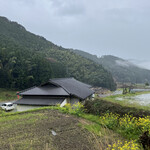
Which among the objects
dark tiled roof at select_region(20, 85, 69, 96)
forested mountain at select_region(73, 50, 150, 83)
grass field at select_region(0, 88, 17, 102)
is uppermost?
forested mountain at select_region(73, 50, 150, 83)

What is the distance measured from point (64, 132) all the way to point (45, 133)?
703 mm

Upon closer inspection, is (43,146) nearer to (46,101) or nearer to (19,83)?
(46,101)

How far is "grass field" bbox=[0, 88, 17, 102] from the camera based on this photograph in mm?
25441

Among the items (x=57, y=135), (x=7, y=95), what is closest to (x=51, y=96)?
(x=57, y=135)

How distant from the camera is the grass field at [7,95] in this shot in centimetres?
2544

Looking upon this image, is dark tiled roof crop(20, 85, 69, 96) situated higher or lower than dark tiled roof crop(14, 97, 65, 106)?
higher

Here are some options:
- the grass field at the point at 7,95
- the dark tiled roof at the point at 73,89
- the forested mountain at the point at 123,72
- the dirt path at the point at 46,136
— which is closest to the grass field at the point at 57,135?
the dirt path at the point at 46,136

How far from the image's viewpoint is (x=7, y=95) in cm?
2619

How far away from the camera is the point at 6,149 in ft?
13.1

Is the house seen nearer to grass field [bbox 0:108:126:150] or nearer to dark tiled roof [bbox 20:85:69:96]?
dark tiled roof [bbox 20:85:69:96]

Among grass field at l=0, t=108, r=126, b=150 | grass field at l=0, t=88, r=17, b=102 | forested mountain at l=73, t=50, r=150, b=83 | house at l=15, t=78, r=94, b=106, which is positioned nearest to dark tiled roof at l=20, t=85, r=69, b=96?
house at l=15, t=78, r=94, b=106

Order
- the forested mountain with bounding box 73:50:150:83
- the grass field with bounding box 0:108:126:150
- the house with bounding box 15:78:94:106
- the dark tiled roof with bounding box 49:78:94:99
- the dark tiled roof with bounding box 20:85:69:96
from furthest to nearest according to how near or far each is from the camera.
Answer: the forested mountain with bounding box 73:50:150:83
the dark tiled roof with bounding box 49:78:94:99
the dark tiled roof with bounding box 20:85:69:96
the house with bounding box 15:78:94:106
the grass field with bounding box 0:108:126:150

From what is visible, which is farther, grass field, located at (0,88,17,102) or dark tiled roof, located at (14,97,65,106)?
grass field, located at (0,88,17,102)

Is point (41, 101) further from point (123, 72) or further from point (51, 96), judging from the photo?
point (123, 72)
